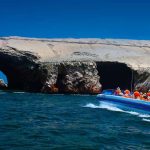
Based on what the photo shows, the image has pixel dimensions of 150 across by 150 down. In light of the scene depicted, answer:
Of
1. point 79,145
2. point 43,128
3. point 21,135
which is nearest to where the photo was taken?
point 79,145

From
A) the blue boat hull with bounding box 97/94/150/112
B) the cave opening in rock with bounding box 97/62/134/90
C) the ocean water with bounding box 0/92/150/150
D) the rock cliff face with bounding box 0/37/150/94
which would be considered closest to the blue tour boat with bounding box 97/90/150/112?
the blue boat hull with bounding box 97/94/150/112

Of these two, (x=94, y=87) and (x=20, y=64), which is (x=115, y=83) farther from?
(x=20, y=64)

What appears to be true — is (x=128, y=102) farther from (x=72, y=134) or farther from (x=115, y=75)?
(x=115, y=75)

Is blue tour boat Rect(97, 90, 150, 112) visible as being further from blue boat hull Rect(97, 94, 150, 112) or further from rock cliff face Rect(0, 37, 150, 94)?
rock cliff face Rect(0, 37, 150, 94)

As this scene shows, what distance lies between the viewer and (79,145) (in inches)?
591

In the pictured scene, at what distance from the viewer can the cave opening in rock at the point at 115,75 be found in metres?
63.5

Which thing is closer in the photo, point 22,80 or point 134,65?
point 134,65

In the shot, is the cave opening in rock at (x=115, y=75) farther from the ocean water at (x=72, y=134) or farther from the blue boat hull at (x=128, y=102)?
the ocean water at (x=72, y=134)

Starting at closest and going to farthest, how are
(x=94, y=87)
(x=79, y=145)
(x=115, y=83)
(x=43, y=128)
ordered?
1. (x=79, y=145)
2. (x=43, y=128)
3. (x=94, y=87)
4. (x=115, y=83)

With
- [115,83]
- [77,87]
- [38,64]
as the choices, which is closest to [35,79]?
[38,64]

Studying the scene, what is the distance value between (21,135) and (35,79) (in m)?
46.3

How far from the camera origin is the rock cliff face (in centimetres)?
6081

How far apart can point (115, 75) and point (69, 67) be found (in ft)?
32.0

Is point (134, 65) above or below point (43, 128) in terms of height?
above
